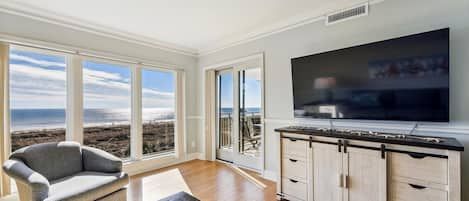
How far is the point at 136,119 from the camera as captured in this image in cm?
375

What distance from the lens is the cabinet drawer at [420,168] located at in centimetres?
164

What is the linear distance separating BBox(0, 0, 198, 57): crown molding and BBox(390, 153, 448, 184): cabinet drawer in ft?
12.6

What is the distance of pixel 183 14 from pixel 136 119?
2046 mm

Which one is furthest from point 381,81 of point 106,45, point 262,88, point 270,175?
point 106,45

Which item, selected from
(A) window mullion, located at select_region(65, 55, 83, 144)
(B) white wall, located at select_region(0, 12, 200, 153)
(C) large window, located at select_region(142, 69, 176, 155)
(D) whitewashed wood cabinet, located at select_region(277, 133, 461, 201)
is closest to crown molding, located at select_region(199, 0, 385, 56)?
(B) white wall, located at select_region(0, 12, 200, 153)

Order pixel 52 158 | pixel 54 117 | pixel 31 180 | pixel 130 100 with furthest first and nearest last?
1. pixel 130 100
2. pixel 54 117
3. pixel 52 158
4. pixel 31 180

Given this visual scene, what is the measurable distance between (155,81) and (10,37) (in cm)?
198

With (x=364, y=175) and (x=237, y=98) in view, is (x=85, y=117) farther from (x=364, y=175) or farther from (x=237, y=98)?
(x=364, y=175)

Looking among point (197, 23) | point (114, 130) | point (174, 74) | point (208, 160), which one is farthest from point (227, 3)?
point (208, 160)

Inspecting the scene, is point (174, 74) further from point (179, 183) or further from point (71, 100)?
point (179, 183)

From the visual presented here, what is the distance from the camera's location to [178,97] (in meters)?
4.36

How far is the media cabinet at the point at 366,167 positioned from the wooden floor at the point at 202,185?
1.60 ft

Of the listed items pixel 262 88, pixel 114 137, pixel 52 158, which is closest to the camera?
pixel 52 158

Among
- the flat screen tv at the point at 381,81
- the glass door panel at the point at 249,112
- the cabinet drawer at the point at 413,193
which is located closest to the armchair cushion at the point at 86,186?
the glass door panel at the point at 249,112
